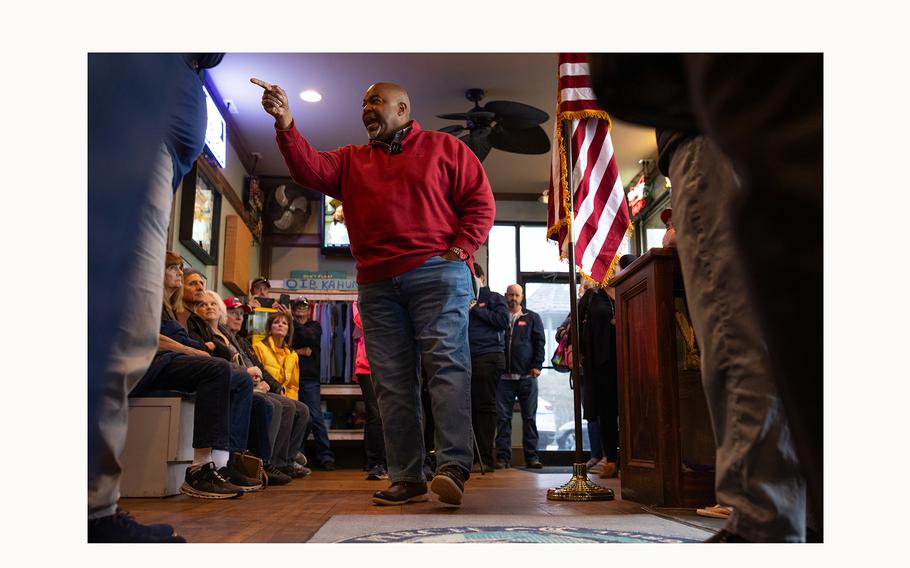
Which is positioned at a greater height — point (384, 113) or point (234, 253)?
point (384, 113)

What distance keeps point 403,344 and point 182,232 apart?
3.51 meters

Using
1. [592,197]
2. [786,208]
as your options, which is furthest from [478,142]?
[786,208]

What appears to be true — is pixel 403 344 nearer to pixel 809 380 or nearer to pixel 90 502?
pixel 90 502

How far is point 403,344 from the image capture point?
90.0 inches

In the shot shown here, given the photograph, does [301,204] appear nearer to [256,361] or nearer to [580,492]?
[256,361]

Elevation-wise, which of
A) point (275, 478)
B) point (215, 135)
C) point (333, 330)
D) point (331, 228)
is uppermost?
point (215, 135)

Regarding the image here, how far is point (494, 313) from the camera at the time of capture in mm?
5477

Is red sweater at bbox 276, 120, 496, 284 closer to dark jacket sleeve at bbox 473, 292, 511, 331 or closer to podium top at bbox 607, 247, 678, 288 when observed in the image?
podium top at bbox 607, 247, 678, 288

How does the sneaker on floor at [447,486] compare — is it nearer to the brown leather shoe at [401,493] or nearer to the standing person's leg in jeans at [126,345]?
the brown leather shoe at [401,493]

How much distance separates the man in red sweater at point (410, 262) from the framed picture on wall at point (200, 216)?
325 cm

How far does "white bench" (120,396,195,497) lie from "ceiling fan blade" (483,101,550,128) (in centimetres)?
355

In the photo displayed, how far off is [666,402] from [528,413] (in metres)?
3.98

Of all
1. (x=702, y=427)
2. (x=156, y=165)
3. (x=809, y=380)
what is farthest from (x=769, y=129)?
(x=702, y=427)

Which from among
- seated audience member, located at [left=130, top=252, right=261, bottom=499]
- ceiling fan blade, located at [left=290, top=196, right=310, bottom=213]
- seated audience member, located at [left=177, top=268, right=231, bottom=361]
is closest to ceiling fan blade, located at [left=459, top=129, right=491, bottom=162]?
ceiling fan blade, located at [left=290, top=196, right=310, bottom=213]
